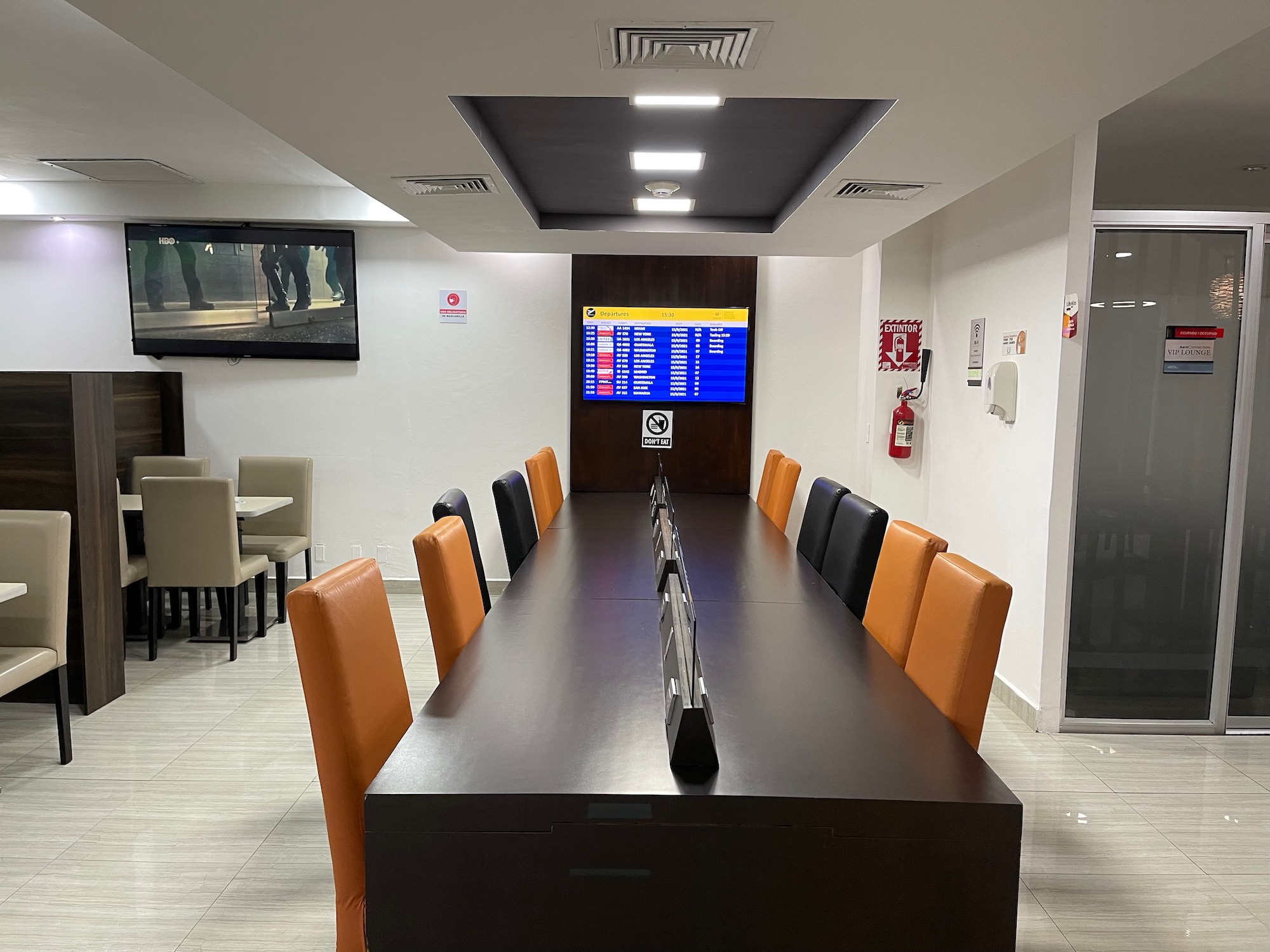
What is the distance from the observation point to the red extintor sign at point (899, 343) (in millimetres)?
5363

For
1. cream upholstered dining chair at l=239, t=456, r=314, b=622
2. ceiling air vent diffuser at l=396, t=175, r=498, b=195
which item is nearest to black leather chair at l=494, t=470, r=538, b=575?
ceiling air vent diffuser at l=396, t=175, r=498, b=195

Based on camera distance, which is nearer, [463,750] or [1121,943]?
[463,750]

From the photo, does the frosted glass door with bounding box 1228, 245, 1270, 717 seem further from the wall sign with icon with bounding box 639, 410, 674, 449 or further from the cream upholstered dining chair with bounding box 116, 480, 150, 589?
the cream upholstered dining chair with bounding box 116, 480, 150, 589

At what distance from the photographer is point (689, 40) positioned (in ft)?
6.46

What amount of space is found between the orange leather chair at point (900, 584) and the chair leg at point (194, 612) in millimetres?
4219

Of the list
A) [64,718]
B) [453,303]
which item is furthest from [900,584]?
[453,303]

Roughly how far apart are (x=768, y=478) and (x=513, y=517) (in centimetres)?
205

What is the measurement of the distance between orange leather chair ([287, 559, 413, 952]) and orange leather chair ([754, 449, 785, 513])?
3.54 metres

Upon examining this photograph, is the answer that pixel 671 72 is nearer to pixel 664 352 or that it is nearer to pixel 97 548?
pixel 97 548

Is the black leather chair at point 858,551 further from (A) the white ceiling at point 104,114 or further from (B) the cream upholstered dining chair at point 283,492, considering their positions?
(B) the cream upholstered dining chair at point 283,492

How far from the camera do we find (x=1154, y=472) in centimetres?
377

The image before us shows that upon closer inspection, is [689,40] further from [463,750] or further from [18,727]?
[18,727]

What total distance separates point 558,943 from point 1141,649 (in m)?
3.42

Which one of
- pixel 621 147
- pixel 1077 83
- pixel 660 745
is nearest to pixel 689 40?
pixel 1077 83
